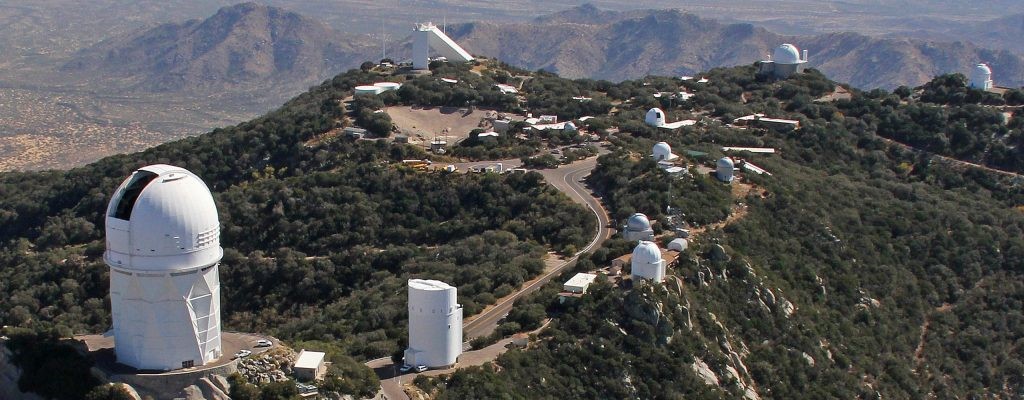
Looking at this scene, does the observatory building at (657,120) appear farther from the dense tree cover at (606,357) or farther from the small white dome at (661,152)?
the dense tree cover at (606,357)

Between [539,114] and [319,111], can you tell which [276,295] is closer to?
[319,111]

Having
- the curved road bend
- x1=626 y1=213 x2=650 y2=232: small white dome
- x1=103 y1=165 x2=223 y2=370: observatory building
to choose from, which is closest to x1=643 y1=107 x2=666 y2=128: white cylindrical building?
the curved road bend

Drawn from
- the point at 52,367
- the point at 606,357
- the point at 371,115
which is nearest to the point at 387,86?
the point at 371,115

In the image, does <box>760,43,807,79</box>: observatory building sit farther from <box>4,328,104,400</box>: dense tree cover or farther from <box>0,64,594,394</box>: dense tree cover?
<box>4,328,104,400</box>: dense tree cover

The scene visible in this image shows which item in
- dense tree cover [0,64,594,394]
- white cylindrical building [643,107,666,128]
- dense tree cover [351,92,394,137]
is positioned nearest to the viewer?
dense tree cover [0,64,594,394]

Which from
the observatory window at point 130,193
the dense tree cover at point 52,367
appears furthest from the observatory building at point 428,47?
the observatory window at point 130,193

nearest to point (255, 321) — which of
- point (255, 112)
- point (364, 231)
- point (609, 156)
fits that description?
point (364, 231)
